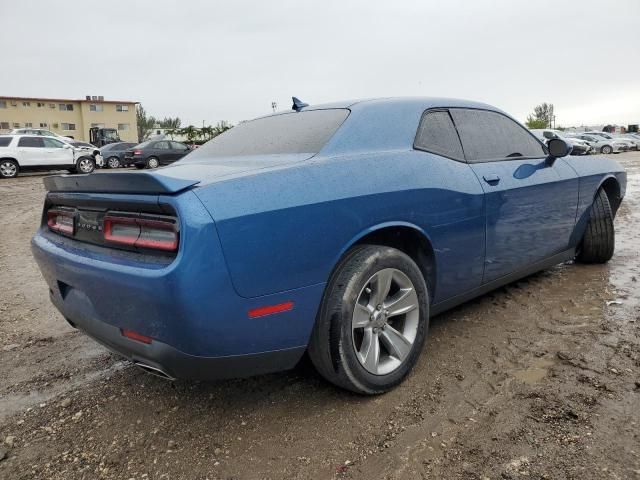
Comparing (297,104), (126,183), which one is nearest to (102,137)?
(297,104)

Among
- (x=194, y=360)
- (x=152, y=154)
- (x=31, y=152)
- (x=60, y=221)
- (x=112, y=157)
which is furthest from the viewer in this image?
(x=112, y=157)

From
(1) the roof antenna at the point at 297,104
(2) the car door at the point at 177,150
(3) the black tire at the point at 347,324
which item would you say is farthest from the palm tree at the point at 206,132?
(3) the black tire at the point at 347,324

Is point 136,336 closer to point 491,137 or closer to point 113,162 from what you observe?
point 491,137

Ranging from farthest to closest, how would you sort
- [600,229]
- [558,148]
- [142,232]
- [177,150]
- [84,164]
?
[177,150] < [84,164] < [600,229] < [558,148] < [142,232]

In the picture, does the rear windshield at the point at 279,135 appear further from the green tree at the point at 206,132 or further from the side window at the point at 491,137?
the green tree at the point at 206,132

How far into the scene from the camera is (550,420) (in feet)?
6.93

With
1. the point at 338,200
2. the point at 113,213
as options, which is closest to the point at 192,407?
the point at 113,213

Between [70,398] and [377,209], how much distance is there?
1884 millimetres

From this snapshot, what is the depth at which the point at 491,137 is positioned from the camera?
330cm

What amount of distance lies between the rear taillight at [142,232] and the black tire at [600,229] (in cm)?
370

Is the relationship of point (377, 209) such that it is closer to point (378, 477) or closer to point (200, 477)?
point (378, 477)

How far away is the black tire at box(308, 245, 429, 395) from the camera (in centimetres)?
215

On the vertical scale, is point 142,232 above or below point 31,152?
below

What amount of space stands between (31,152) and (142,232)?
18.3 meters
